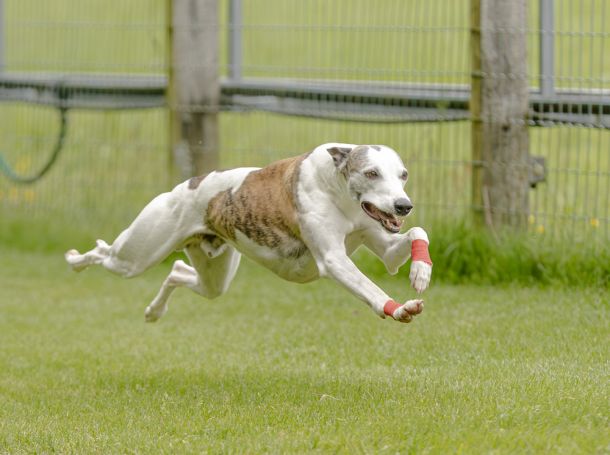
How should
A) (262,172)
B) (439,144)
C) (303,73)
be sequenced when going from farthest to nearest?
(303,73)
(439,144)
(262,172)

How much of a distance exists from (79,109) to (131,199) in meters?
1.18

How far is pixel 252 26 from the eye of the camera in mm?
10164

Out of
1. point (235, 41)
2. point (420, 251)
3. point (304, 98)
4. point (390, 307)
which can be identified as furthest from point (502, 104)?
point (390, 307)

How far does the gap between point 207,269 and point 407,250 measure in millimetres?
1351

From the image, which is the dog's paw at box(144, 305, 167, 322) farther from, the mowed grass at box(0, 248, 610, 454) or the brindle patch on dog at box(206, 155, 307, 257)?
the brindle patch on dog at box(206, 155, 307, 257)

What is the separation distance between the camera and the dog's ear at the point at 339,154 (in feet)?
17.6

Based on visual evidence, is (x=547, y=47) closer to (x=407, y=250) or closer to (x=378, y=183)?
(x=407, y=250)

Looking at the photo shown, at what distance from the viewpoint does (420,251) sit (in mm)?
5223

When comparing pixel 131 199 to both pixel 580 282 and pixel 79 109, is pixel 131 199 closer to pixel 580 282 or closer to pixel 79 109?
pixel 79 109

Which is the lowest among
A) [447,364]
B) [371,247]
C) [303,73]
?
[447,364]

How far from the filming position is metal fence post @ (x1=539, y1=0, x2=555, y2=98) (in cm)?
837

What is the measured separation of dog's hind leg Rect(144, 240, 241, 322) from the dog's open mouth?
119 centimetres

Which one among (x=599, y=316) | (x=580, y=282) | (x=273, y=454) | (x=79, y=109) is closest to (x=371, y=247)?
(x=273, y=454)

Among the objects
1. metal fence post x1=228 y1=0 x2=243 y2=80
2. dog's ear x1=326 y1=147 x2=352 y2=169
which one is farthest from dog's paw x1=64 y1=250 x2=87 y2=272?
metal fence post x1=228 y1=0 x2=243 y2=80
